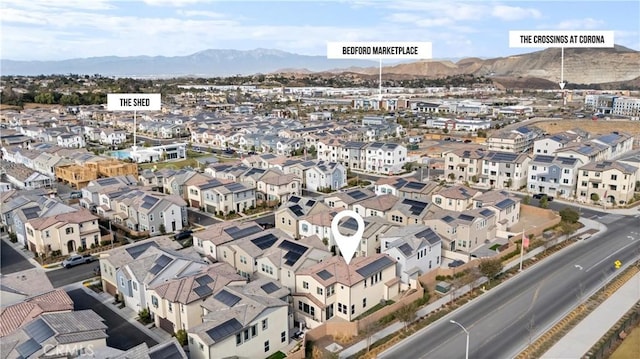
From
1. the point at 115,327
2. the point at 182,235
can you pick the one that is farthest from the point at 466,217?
the point at 115,327

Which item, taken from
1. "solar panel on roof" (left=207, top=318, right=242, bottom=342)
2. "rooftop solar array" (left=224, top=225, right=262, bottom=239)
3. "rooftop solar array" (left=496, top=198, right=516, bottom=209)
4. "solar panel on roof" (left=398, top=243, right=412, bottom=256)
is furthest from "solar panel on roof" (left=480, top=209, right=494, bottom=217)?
"solar panel on roof" (left=207, top=318, right=242, bottom=342)

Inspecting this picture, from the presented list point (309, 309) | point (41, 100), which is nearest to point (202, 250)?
point (309, 309)

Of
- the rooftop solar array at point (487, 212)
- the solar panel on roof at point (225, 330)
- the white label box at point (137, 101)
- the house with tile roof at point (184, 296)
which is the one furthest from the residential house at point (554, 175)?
the solar panel on roof at point (225, 330)

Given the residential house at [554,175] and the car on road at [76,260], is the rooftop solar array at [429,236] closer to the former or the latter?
the car on road at [76,260]

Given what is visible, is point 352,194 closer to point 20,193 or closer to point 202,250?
point 202,250

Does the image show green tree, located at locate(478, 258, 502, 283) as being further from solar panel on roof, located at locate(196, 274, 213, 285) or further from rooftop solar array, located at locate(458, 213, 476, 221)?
solar panel on roof, located at locate(196, 274, 213, 285)
